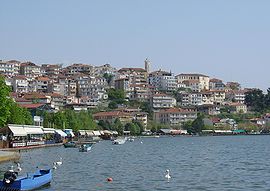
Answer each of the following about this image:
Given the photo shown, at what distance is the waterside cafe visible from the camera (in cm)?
7788

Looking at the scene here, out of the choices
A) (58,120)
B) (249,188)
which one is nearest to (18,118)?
(58,120)

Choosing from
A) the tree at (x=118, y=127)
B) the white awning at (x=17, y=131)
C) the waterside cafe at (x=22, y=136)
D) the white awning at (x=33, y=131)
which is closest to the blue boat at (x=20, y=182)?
the waterside cafe at (x=22, y=136)

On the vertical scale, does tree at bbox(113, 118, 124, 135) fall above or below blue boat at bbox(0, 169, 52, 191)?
above

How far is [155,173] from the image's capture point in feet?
158

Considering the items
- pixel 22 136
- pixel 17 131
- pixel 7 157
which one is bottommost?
pixel 7 157

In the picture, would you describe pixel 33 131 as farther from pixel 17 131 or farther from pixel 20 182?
pixel 20 182

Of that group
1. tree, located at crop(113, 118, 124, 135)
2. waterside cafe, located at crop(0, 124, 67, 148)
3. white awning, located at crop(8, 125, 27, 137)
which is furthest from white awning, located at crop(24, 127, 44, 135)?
tree, located at crop(113, 118, 124, 135)

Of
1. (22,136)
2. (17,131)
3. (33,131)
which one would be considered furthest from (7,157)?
(33,131)

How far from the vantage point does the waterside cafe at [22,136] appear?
77.9m

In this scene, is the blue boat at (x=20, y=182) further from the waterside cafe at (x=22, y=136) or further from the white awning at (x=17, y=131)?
the white awning at (x=17, y=131)

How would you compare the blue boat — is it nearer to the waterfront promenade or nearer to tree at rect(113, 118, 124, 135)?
the waterfront promenade

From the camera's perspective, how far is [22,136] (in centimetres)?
8700

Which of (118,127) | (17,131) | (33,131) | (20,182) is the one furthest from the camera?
(118,127)

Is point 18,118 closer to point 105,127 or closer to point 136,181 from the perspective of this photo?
point 136,181
